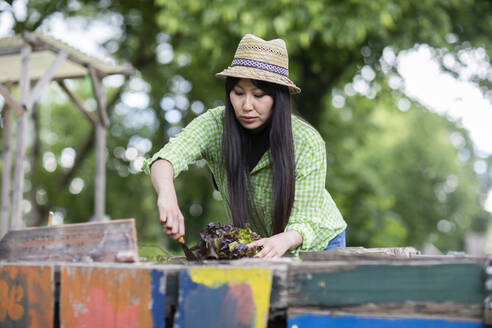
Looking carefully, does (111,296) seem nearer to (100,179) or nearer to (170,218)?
(170,218)

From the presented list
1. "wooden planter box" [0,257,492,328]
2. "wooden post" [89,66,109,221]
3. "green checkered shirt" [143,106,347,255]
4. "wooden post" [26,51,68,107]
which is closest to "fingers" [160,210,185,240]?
"wooden planter box" [0,257,492,328]

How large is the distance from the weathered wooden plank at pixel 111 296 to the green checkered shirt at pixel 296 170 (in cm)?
64

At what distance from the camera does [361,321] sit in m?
1.44

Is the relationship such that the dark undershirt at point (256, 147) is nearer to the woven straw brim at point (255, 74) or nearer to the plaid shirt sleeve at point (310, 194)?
the plaid shirt sleeve at point (310, 194)

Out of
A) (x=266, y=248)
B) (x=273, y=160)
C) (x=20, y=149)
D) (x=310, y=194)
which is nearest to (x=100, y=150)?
(x=20, y=149)

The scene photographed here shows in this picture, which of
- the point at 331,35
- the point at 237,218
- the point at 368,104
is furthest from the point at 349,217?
the point at 237,218

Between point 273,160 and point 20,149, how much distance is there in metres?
3.80

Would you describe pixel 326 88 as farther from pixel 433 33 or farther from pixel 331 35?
pixel 331 35

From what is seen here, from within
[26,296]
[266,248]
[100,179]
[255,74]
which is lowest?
[26,296]

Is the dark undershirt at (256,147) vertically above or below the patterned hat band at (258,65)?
below

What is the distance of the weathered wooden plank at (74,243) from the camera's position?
6.04 feet

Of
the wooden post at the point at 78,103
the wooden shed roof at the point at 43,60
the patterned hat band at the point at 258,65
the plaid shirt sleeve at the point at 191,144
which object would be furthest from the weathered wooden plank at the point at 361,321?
the wooden post at the point at 78,103

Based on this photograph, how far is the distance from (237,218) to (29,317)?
1.00 meters

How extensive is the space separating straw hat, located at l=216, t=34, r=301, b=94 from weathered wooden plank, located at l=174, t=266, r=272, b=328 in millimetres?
1012
